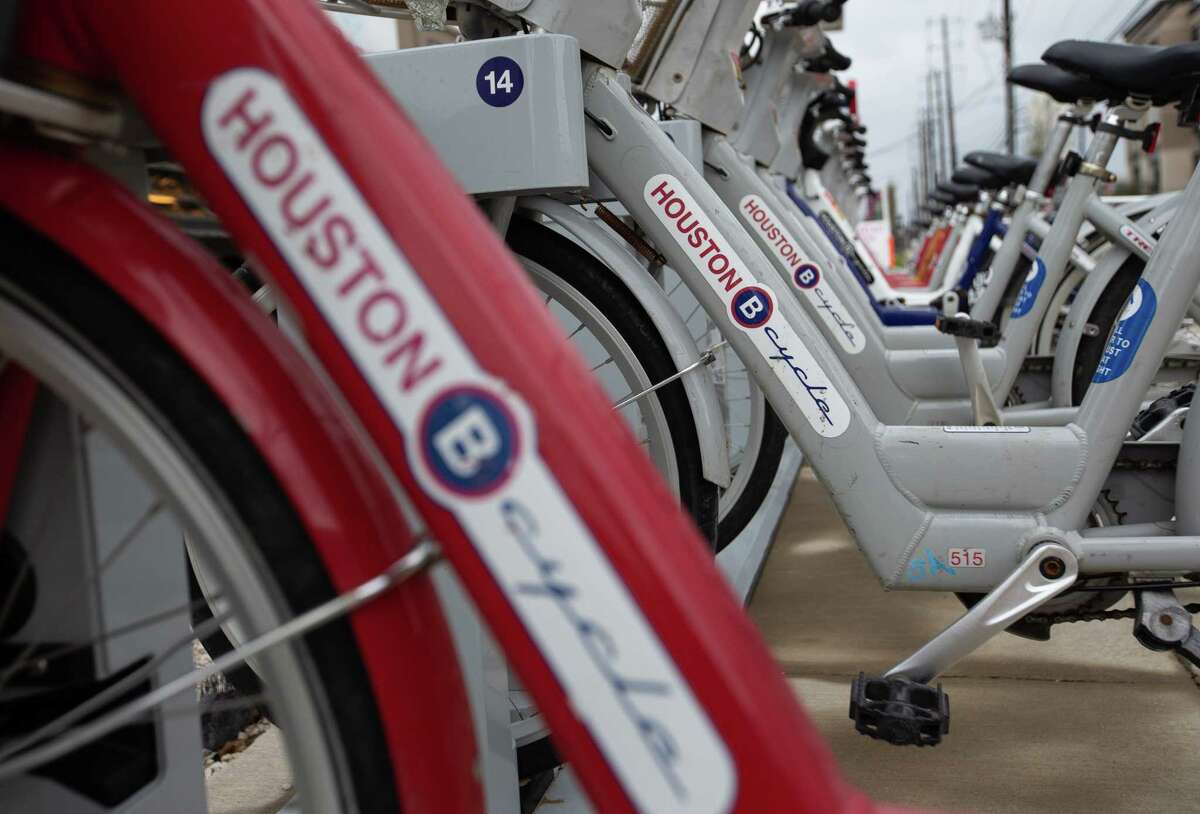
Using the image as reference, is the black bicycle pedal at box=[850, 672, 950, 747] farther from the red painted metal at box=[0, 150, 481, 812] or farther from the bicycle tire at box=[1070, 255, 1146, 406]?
the bicycle tire at box=[1070, 255, 1146, 406]

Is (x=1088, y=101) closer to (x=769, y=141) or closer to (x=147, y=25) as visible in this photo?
(x=769, y=141)

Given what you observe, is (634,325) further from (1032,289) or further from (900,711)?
(1032,289)

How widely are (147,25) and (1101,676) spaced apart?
2.37 meters

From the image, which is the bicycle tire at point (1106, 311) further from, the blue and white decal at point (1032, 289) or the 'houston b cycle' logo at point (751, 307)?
the 'houston b cycle' logo at point (751, 307)

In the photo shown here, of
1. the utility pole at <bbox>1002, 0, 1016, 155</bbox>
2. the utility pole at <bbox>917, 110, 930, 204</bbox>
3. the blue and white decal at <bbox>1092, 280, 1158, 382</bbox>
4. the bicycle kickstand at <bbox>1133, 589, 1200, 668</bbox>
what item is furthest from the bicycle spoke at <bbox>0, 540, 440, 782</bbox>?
the utility pole at <bbox>917, 110, 930, 204</bbox>

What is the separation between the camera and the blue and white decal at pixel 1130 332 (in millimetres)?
2010

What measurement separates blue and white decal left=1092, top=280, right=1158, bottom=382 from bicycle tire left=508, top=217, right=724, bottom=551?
0.75 metres

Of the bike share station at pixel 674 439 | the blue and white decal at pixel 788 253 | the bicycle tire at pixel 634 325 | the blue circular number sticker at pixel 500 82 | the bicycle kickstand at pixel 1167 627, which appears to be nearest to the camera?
the bike share station at pixel 674 439

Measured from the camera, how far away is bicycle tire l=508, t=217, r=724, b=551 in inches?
77.5

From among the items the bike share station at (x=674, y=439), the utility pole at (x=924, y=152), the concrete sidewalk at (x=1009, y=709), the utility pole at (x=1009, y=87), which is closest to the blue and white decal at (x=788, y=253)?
the bike share station at (x=674, y=439)

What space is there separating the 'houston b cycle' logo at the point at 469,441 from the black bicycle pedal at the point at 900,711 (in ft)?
4.23

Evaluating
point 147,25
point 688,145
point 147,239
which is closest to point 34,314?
point 147,239

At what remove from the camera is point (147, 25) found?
74 cm

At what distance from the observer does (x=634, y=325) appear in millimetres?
1970
